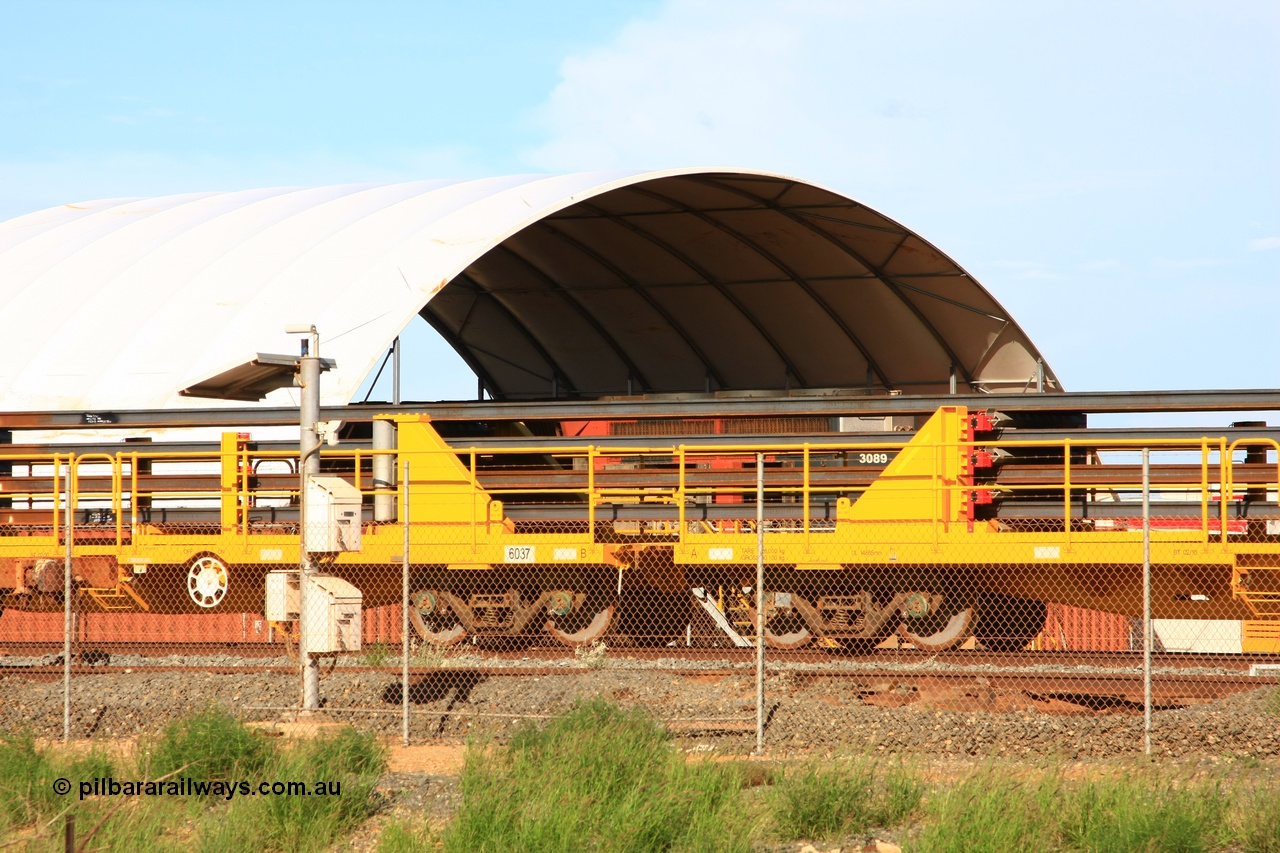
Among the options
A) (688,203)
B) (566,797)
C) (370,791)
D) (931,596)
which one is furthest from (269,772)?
(688,203)

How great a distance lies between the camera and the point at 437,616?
15.0 m

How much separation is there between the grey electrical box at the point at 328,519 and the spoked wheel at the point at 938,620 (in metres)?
5.95

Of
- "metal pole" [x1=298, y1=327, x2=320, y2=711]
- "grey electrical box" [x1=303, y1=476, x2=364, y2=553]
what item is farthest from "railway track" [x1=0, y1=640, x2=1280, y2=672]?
"grey electrical box" [x1=303, y1=476, x2=364, y2=553]

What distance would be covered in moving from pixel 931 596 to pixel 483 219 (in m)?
10.8

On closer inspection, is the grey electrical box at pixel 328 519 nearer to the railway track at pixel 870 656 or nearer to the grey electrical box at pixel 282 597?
the grey electrical box at pixel 282 597

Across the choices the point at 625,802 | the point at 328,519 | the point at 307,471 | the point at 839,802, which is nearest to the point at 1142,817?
the point at 839,802

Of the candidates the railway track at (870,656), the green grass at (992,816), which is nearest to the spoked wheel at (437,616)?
the railway track at (870,656)

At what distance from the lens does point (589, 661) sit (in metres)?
13.2

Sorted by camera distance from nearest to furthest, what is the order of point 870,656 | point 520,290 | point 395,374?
1. point 870,656
2. point 395,374
3. point 520,290

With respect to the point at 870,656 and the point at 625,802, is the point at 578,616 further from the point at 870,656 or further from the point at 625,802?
the point at 625,802

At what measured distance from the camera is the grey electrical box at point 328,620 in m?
11.3

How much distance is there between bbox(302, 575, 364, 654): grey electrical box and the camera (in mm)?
11273

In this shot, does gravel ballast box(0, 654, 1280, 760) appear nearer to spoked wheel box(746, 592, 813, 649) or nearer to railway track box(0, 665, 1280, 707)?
railway track box(0, 665, 1280, 707)

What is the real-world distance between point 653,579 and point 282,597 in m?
3.95
